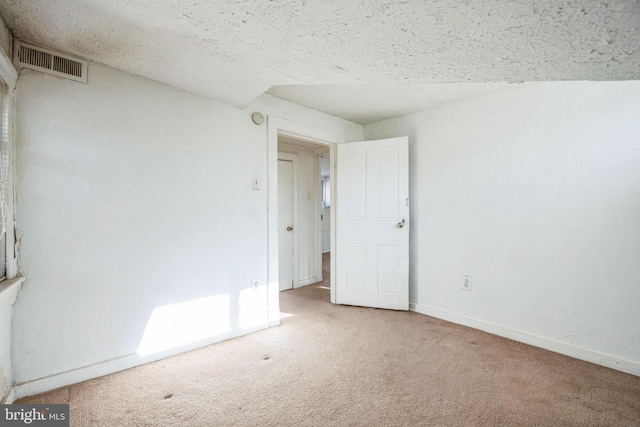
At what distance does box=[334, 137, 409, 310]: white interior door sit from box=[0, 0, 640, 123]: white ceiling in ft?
5.08

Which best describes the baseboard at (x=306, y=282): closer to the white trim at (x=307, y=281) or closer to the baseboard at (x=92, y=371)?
the white trim at (x=307, y=281)

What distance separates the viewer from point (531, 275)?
229 centimetres

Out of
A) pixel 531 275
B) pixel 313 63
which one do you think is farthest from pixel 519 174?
pixel 313 63

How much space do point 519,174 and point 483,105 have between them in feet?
2.43

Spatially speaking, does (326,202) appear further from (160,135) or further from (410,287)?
(160,135)

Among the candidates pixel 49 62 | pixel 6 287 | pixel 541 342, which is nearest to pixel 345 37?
pixel 49 62

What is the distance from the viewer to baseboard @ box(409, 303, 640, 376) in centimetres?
189

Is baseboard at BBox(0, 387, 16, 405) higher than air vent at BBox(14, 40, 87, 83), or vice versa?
air vent at BBox(14, 40, 87, 83)

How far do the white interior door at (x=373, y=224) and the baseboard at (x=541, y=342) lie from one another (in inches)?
14.3

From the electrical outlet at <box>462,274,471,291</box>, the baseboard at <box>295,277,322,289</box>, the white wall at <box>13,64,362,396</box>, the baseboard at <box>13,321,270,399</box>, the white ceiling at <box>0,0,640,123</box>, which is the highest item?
the white ceiling at <box>0,0,640,123</box>

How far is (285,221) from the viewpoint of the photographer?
3986 millimetres

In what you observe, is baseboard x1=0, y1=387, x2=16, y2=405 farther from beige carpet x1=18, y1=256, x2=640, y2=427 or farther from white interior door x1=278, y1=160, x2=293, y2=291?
white interior door x1=278, y1=160, x2=293, y2=291

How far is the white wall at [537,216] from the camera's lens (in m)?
1.91

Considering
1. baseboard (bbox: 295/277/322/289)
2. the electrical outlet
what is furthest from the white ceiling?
baseboard (bbox: 295/277/322/289)
